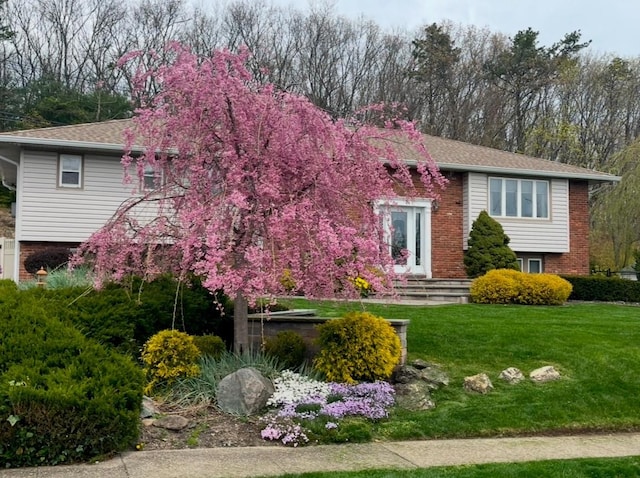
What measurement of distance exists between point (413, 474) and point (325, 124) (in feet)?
12.2

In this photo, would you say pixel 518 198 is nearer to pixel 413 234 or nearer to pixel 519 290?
pixel 413 234

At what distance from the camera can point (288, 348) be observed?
25.7 ft

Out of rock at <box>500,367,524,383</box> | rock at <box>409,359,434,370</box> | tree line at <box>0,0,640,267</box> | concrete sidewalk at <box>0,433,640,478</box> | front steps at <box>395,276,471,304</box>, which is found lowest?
concrete sidewalk at <box>0,433,640,478</box>

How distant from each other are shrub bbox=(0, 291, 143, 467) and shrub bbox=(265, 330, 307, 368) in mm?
2248

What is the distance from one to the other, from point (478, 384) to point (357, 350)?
1.48 metres

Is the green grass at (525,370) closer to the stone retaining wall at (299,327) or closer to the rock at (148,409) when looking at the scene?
the stone retaining wall at (299,327)

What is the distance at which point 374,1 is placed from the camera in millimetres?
33438

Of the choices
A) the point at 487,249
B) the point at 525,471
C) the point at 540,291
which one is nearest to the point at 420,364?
the point at 525,471

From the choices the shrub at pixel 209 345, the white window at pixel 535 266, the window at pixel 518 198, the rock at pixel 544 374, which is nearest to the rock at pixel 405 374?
the rock at pixel 544 374

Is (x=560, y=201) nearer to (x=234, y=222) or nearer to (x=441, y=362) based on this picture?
(x=441, y=362)

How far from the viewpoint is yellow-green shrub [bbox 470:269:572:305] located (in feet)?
49.0

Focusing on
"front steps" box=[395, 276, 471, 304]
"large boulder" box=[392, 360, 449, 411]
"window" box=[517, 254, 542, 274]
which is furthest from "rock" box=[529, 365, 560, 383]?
"window" box=[517, 254, 542, 274]

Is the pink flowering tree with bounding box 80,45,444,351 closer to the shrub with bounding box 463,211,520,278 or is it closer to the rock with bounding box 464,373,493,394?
the rock with bounding box 464,373,493,394

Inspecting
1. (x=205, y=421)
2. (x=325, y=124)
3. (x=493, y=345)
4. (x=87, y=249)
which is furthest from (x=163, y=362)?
(x=493, y=345)
